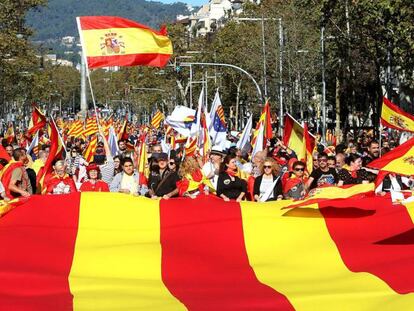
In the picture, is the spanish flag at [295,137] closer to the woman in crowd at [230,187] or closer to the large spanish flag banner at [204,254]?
the woman in crowd at [230,187]

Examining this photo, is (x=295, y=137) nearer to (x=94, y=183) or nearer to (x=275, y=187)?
(x=275, y=187)

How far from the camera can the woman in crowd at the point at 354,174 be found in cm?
1275

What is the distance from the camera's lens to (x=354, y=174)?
13117 millimetres

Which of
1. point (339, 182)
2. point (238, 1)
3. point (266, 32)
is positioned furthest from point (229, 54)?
point (238, 1)

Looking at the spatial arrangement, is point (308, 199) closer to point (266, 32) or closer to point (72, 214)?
point (72, 214)

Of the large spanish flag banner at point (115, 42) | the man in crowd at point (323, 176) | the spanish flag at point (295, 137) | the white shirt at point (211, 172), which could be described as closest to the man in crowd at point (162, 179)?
the white shirt at point (211, 172)

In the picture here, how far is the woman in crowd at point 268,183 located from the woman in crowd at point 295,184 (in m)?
0.16

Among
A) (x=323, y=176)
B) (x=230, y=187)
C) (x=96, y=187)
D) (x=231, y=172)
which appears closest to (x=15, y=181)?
(x=96, y=187)

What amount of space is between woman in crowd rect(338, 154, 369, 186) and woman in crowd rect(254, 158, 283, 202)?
1.27 metres

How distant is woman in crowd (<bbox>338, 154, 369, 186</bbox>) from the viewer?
41.8ft

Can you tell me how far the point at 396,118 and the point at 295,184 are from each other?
1.50 metres

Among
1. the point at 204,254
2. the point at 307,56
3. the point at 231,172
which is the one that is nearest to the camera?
the point at 204,254

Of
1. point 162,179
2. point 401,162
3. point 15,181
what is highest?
point 401,162

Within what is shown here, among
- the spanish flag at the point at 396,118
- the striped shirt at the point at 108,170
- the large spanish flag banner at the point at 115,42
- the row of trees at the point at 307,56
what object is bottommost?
the row of trees at the point at 307,56
